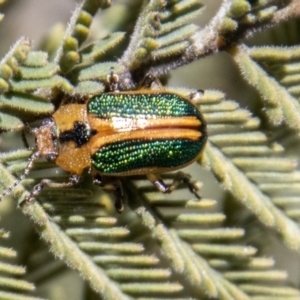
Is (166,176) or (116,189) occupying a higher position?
(116,189)

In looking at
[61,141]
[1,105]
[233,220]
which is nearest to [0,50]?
[61,141]

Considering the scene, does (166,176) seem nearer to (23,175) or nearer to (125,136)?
(125,136)

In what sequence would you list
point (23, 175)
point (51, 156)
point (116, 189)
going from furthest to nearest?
point (51, 156) → point (116, 189) → point (23, 175)

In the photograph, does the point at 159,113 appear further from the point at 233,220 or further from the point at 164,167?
the point at 233,220

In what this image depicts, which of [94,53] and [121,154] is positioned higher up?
[94,53]

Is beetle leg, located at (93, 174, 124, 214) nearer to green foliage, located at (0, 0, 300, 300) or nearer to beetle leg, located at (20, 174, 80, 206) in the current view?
green foliage, located at (0, 0, 300, 300)

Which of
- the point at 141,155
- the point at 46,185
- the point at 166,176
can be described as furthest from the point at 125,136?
the point at 46,185

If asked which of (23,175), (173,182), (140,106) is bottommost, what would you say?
(173,182)

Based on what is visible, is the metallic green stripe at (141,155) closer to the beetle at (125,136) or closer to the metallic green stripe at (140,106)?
the beetle at (125,136)
